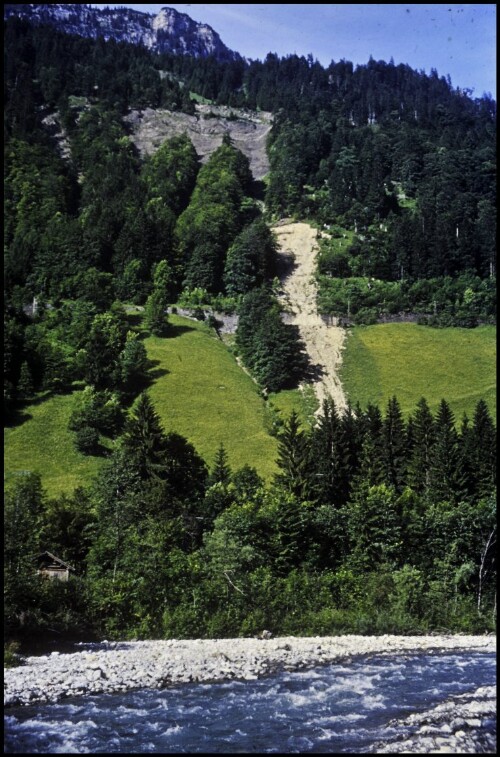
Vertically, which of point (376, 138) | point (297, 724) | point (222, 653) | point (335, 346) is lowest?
point (222, 653)

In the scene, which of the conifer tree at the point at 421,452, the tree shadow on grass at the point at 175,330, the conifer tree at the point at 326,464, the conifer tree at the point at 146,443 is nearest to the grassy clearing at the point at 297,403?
the conifer tree at the point at 326,464

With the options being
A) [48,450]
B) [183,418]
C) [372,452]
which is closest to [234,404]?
[183,418]

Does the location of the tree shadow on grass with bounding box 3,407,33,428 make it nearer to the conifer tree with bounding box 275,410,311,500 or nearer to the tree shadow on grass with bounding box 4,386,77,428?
the tree shadow on grass with bounding box 4,386,77,428

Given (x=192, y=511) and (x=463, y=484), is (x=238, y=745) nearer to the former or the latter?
(x=192, y=511)

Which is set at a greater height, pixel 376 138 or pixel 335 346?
pixel 376 138

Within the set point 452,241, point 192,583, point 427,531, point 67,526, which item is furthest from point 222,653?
point 452,241

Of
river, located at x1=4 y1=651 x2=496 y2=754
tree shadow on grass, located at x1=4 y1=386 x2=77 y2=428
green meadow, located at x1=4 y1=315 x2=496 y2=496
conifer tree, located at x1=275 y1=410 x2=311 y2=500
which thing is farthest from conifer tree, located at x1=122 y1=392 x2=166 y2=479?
river, located at x1=4 y1=651 x2=496 y2=754

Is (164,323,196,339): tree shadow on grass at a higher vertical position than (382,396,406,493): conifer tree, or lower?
higher
